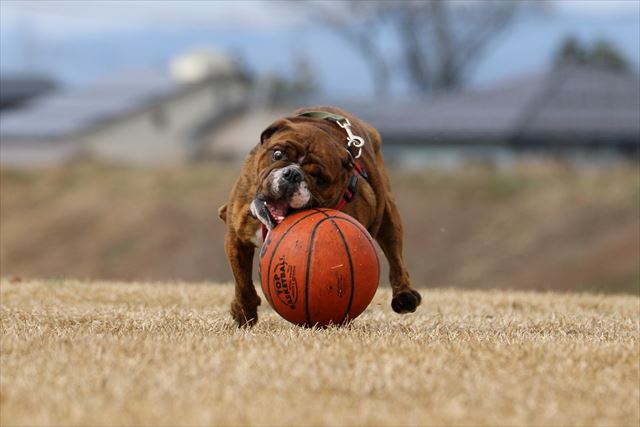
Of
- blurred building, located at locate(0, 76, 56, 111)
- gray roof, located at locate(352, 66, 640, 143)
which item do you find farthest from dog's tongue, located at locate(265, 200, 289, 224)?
blurred building, located at locate(0, 76, 56, 111)

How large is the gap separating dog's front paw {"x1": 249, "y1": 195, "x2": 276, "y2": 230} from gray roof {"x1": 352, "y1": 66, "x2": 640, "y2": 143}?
3434 centimetres

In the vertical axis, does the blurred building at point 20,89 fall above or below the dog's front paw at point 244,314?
below

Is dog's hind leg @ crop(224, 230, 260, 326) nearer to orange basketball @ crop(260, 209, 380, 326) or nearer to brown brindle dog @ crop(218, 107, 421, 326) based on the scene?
brown brindle dog @ crop(218, 107, 421, 326)

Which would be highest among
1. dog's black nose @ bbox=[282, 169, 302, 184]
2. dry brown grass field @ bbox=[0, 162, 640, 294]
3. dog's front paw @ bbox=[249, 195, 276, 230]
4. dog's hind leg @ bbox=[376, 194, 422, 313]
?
dog's black nose @ bbox=[282, 169, 302, 184]

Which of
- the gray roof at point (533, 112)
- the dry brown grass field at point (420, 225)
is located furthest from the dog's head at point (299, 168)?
the gray roof at point (533, 112)

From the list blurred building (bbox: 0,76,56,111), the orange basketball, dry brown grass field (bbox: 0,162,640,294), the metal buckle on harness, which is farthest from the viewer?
blurred building (bbox: 0,76,56,111)

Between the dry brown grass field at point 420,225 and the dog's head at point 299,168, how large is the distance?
17.7 metres

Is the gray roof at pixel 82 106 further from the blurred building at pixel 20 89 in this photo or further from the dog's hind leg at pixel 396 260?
the dog's hind leg at pixel 396 260

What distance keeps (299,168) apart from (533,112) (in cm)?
3655

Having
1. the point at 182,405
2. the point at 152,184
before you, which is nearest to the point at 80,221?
the point at 152,184

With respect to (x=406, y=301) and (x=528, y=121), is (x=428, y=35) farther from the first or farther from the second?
(x=406, y=301)

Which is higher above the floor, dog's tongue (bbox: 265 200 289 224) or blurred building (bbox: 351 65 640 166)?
dog's tongue (bbox: 265 200 289 224)

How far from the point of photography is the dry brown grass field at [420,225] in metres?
27.3

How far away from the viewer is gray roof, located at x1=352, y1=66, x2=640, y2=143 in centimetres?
4025
